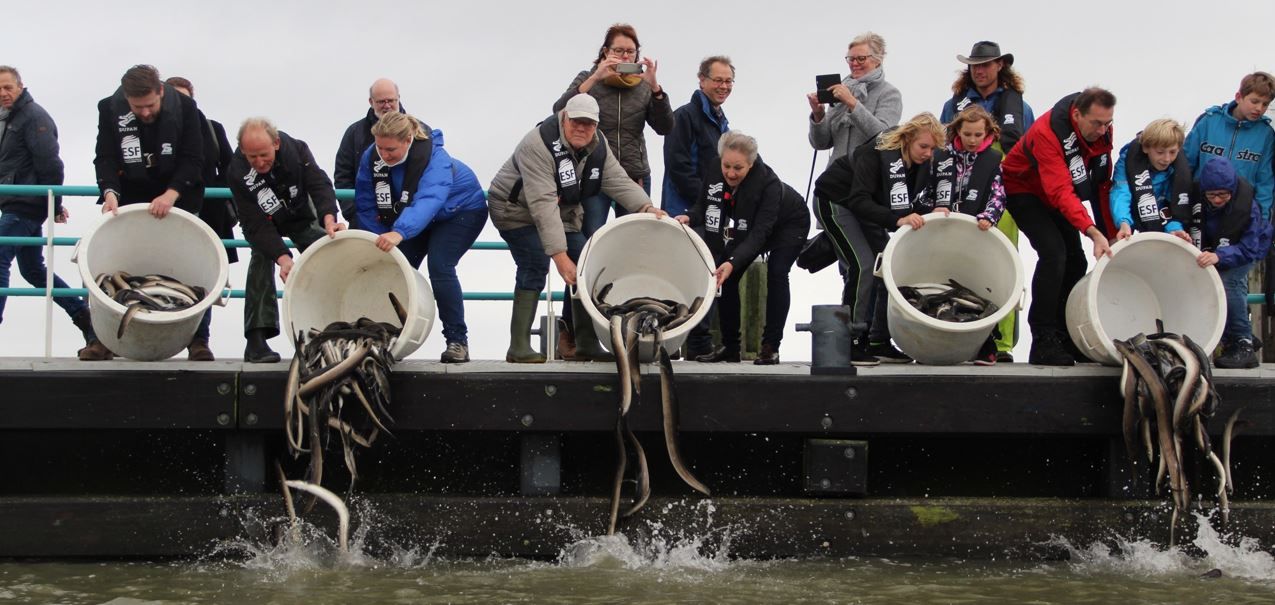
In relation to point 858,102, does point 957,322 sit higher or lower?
lower

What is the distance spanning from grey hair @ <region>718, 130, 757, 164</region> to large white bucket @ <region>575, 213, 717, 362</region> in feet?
1.73

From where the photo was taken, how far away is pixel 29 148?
8555 millimetres

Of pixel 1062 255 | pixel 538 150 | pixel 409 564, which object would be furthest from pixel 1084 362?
pixel 409 564

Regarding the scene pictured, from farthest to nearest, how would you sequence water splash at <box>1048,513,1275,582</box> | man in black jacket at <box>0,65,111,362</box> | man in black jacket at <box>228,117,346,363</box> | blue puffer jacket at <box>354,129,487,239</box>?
1. man in black jacket at <box>0,65,111,362</box>
2. man in black jacket at <box>228,117,346,363</box>
3. blue puffer jacket at <box>354,129,487,239</box>
4. water splash at <box>1048,513,1275,582</box>

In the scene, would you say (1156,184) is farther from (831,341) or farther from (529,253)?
(529,253)

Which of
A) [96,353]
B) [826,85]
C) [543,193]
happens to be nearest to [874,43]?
[826,85]

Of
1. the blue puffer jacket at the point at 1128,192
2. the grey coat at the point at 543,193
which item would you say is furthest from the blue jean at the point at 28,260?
the blue puffer jacket at the point at 1128,192

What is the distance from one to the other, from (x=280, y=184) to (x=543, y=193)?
1.28 meters

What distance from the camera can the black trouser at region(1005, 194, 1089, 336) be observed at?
23.1 ft

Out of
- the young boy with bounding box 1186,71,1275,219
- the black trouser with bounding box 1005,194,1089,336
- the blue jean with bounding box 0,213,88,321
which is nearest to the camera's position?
the black trouser with bounding box 1005,194,1089,336

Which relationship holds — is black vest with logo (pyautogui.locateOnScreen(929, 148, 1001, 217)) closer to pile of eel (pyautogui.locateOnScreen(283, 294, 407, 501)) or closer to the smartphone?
the smartphone

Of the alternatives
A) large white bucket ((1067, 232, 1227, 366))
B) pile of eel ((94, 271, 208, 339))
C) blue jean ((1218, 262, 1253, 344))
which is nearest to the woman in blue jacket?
pile of eel ((94, 271, 208, 339))

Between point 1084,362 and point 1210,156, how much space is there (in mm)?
1305

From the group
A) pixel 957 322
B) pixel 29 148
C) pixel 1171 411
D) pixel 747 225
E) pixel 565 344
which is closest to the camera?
pixel 1171 411
